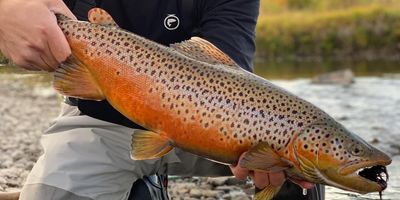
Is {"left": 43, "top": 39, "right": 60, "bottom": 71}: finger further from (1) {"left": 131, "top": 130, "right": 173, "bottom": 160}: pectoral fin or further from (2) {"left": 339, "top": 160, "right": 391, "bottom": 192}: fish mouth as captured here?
(2) {"left": 339, "top": 160, "right": 391, "bottom": 192}: fish mouth

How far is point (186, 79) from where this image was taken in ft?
7.70

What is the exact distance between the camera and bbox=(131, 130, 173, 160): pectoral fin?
2314 millimetres

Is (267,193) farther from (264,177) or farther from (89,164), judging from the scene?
(89,164)

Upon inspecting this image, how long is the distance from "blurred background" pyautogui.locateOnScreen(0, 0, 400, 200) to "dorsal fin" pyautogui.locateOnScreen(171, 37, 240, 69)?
73cm

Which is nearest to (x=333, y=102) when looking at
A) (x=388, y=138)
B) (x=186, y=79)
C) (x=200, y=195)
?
(x=388, y=138)

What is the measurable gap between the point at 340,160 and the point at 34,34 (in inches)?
42.8

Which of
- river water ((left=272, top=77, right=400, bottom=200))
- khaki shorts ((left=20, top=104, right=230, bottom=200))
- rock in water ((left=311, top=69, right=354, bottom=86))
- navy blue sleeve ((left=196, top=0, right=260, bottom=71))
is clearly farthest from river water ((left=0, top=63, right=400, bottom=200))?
navy blue sleeve ((left=196, top=0, right=260, bottom=71))

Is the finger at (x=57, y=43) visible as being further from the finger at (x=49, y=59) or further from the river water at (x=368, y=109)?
the river water at (x=368, y=109)

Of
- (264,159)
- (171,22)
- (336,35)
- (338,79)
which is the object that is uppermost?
(336,35)

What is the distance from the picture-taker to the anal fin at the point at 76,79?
8.00 feet

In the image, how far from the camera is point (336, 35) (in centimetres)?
3012

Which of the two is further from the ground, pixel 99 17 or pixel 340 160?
pixel 99 17

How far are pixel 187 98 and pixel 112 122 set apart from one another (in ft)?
2.72

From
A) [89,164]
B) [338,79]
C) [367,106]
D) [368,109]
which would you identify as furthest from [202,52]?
[338,79]
